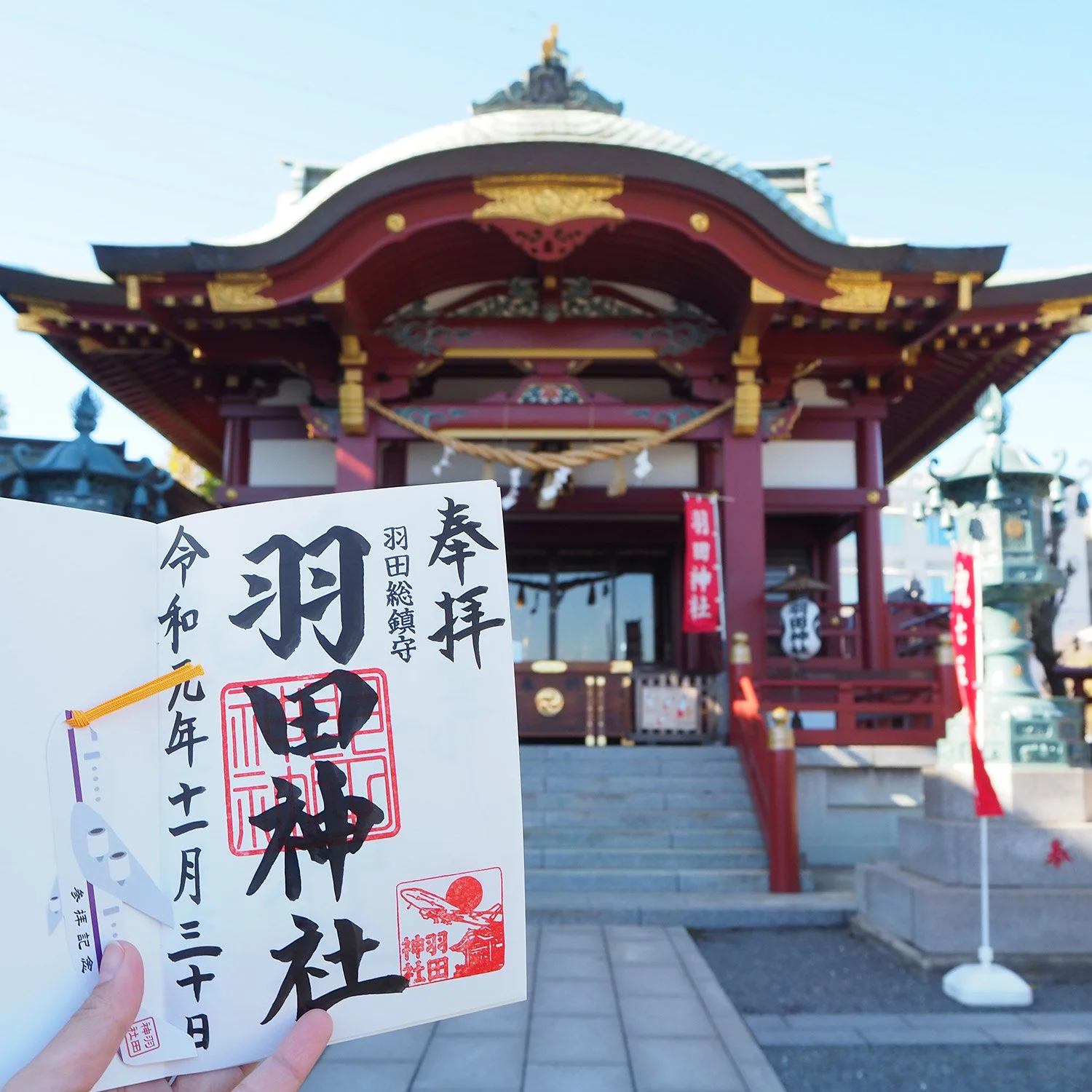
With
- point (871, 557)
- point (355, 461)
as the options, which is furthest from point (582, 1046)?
point (871, 557)

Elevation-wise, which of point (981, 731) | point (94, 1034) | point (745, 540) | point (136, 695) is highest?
point (745, 540)

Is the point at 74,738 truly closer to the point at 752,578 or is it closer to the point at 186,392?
the point at 752,578

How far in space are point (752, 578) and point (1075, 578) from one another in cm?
2910

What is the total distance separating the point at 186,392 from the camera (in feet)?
36.0

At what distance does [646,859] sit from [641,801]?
69cm

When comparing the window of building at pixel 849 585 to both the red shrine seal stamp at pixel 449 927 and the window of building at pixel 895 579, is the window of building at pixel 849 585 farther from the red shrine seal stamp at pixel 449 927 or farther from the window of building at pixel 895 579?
the red shrine seal stamp at pixel 449 927

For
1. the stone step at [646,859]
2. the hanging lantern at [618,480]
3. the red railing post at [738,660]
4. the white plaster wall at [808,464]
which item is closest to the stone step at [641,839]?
the stone step at [646,859]

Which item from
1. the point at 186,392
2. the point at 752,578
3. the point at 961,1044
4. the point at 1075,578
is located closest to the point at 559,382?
the point at 752,578

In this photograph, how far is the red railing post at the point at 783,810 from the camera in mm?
6766

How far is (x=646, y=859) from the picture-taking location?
7.09 metres

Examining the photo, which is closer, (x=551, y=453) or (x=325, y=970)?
(x=325, y=970)

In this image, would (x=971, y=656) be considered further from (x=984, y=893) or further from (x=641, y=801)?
(x=641, y=801)

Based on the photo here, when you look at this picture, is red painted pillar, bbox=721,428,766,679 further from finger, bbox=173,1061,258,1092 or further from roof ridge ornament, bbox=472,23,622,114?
finger, bbox=173,1061,258,1092

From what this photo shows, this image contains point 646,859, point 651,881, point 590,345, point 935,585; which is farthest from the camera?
point 935,585
